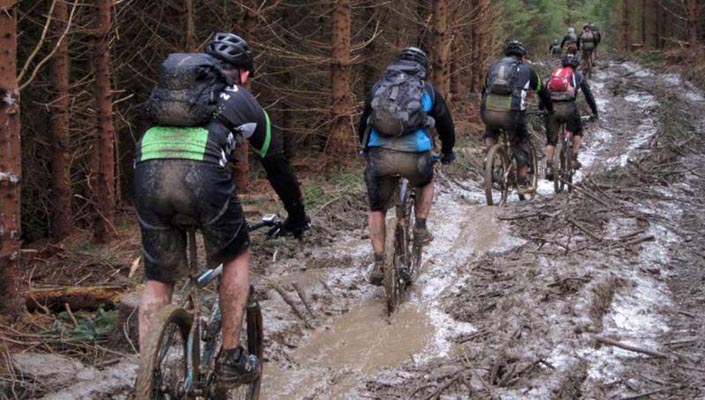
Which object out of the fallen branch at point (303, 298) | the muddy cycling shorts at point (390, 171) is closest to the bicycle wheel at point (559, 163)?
the muddy cycling shorts at point (390, 171)

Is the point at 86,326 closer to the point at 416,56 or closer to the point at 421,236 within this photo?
the point at 421,236

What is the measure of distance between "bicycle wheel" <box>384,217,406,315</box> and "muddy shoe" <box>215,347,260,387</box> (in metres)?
2.60

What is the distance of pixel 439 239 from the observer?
9039mm

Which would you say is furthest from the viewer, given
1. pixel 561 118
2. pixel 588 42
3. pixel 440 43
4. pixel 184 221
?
pixel 588 42

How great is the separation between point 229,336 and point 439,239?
5.39 metres

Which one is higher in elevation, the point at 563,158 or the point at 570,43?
the point at 570,43

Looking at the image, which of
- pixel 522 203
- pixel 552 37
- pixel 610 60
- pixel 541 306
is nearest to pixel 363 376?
pixel 541 306

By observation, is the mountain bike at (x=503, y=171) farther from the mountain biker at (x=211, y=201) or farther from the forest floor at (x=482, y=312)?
the mountain biker at (x=211, y=201)

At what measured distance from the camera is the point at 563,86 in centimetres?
1222

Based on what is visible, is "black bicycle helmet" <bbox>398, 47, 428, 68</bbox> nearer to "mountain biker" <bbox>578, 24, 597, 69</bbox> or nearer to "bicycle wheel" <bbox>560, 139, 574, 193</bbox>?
"bicycle wheel" <bbox>560, 139, 574, 193</bbox>

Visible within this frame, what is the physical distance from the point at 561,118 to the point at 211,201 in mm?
9917

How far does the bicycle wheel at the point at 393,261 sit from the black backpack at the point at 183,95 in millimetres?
3132

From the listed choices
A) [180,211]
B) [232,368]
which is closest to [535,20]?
[232,368]

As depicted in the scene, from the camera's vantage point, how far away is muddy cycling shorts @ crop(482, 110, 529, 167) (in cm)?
1055
